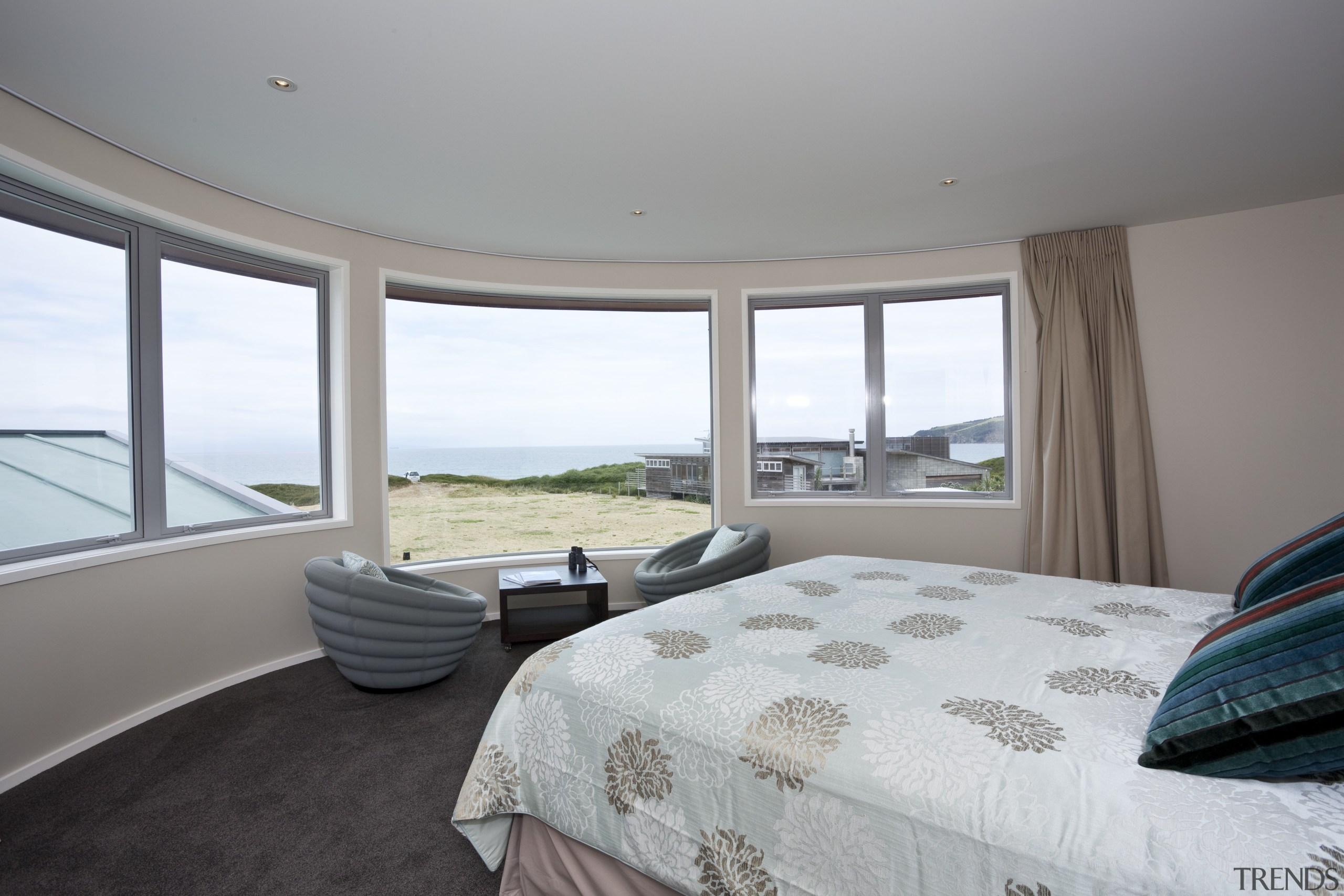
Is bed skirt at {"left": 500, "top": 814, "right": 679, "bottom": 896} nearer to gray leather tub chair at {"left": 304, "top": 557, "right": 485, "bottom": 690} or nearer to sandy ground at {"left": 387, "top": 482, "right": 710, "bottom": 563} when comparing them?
gray leather tub chair at {"left": 304, "top": 557, "right": 485, "bottom": 690}

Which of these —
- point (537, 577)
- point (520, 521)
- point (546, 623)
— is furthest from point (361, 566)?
point (520, 521)

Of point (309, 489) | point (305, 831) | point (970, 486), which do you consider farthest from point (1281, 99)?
point (309, 489)

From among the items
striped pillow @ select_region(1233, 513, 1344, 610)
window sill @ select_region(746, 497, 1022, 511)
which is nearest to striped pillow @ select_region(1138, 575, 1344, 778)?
striped pillow @ select_region(1233, 513, 1344, 610)

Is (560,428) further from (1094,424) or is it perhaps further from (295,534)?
(1094,424)

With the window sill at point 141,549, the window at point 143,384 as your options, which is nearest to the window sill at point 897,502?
the window sill at point 141,549

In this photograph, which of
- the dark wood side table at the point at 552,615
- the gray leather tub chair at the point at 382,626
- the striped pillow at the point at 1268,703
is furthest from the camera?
the dark wood side table at the point at 552,615

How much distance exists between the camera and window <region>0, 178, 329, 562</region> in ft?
9.03

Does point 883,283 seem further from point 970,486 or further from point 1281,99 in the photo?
point 1281,99

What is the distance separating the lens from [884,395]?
4.94m

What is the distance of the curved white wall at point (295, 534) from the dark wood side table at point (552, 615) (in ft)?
2.04

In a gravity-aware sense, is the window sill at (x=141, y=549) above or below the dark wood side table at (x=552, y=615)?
above

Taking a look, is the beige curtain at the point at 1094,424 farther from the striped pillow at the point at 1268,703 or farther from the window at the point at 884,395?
the striped pillow at the point at 1268,703

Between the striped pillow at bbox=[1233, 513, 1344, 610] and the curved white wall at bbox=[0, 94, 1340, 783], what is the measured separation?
2.74 m

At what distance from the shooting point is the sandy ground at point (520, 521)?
15.3 feet
